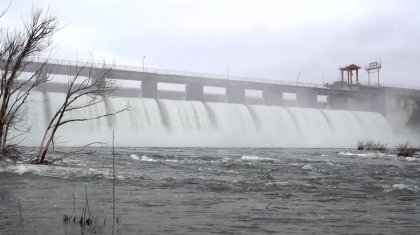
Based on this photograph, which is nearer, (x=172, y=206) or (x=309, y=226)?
(x=309, y=226)

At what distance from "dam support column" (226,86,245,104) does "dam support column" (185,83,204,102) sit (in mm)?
3369

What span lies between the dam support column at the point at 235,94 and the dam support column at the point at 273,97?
3.70 meters

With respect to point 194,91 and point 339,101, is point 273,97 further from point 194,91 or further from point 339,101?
point 339,101

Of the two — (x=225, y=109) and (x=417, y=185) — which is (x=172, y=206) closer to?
(x=417, y=185)

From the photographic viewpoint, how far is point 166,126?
32375 mm

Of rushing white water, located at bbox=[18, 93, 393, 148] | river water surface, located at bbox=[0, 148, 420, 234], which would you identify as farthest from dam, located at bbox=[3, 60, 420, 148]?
river water surface, located at bbox=[0, 148, 420, 234]

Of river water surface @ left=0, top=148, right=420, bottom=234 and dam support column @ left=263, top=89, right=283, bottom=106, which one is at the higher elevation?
dam support column @ left=263, top=89, right=283, bottom=106

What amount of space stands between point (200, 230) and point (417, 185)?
23.4 feet

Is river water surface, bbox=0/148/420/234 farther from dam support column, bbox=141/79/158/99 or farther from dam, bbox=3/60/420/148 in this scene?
dam support column, bbox=141/79/158/99

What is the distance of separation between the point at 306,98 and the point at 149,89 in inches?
754

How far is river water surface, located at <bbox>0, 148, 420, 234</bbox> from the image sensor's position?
4570 mm

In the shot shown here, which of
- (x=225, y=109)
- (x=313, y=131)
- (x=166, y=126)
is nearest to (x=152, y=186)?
(x=166, y=126)

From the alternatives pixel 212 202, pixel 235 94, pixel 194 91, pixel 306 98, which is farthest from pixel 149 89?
pixel 212 202

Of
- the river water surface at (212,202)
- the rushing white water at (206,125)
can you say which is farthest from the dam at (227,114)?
the river water surface at (212,202)
